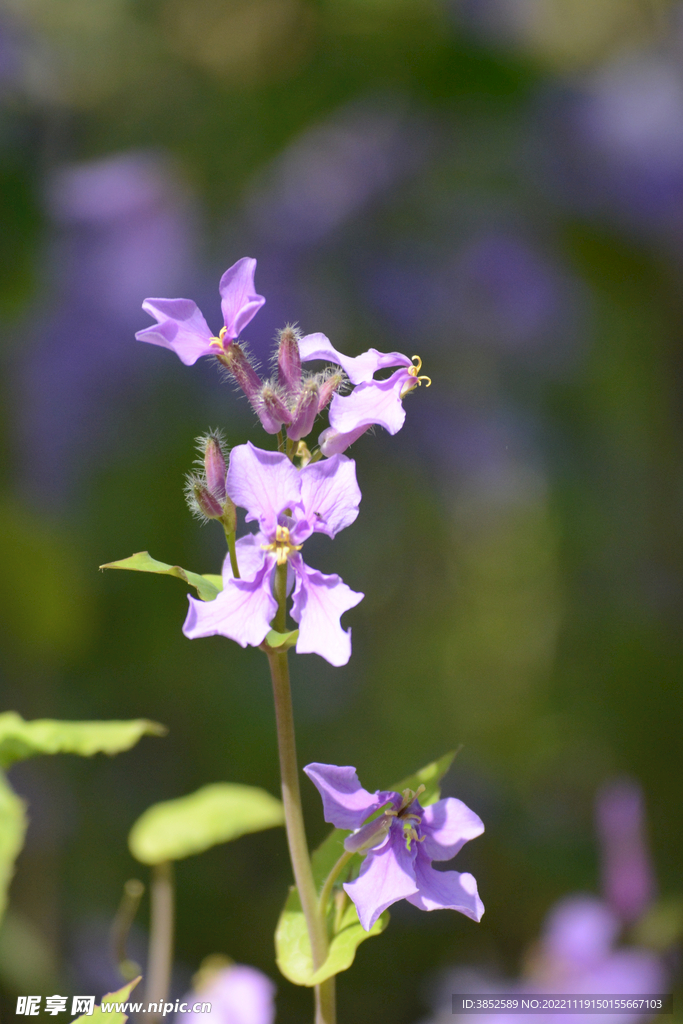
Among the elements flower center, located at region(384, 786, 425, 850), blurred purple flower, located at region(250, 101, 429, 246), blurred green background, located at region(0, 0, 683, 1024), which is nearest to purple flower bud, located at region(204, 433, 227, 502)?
flower center, located at region(384, 786, 425, 850)

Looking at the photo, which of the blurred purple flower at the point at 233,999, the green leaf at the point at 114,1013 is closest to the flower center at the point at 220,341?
the green leaf at the point at 114,1013

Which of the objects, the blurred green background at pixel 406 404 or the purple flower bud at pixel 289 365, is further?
the blurred green background at pixel 406 404

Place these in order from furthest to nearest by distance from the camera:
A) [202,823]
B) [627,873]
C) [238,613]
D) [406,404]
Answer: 1. [406,404]
2. [627,873]
3. [202,823]
4. [238,613]

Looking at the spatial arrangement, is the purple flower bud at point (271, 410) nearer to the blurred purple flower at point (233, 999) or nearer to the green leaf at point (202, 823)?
the green leaf at point (202, 823)

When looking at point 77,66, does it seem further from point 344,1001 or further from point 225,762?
point 344,1001

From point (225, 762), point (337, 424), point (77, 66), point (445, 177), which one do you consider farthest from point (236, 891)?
point (77, 66)

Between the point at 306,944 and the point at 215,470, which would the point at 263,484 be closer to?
the point at 215,470

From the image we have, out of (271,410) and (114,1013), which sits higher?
(271,410)

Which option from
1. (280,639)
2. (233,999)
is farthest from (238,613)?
(233,999)

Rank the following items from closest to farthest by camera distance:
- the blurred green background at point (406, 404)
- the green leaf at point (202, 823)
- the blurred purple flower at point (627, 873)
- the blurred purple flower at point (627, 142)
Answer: the green leaf at point (202, 823), the blurred purple flower at point (627, 873), the blurred green background at point (406, 404), the blurred purple flower at point (627, 142)
